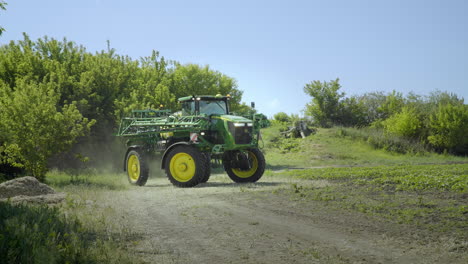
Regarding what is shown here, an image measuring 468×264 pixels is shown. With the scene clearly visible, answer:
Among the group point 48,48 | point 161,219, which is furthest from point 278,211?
point 48,48

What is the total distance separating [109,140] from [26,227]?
69.8 ft

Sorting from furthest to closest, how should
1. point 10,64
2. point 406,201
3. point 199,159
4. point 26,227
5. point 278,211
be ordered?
point 10,64 < point 199,159 < point 406,201 < point 278,211 < point 26,227

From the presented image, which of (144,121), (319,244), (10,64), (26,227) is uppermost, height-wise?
(10,64)

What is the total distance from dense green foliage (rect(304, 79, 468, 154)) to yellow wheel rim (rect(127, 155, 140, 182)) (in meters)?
26.4

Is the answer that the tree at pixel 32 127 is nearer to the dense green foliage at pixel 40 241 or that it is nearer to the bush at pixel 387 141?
the dense green foliage at pixel 40 241

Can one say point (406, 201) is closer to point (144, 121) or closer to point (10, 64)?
point (144, 121)

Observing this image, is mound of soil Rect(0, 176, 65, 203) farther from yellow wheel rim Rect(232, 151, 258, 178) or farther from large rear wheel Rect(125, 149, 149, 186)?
yellow wheel rim Rect(232, 151, 258, 178)

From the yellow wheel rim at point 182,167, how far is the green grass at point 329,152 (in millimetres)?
15619

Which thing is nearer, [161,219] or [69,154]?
[161,219]

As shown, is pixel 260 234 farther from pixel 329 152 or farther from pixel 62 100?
pixel 329 152

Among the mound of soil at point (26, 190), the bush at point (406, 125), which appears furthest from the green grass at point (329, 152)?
the mound of soil at point (26, 190)

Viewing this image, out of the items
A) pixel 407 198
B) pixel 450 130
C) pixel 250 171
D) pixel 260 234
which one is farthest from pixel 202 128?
pixel 450 130

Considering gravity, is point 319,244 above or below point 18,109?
below

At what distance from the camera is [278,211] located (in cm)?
1055
